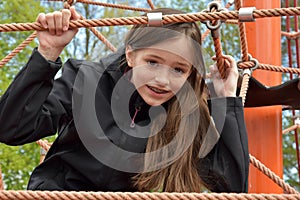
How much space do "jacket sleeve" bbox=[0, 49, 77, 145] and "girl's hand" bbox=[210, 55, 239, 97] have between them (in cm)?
34

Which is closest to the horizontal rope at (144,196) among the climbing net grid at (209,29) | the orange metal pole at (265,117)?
the climbing net grid at (209,29)

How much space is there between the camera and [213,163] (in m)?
1.08

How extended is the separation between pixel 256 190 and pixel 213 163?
0.41 metres

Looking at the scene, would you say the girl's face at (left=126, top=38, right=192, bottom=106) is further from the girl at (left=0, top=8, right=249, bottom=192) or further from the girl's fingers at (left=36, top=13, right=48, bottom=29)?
the girl's fingers at (left=36, top=13, right=48, bottom=29)

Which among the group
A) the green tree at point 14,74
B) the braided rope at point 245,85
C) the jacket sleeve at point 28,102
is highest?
the jacket sleeve at point 28,102

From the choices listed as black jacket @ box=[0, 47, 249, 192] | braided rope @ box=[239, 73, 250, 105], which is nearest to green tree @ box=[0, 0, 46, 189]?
braided rope @ box=[239, 73, 250, 105]

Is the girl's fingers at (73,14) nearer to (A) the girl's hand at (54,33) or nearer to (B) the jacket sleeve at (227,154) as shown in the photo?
(A) the girl's hand at (54,33)

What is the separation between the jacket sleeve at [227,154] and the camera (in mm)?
1057

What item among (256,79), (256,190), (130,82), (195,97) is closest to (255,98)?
(256,79)

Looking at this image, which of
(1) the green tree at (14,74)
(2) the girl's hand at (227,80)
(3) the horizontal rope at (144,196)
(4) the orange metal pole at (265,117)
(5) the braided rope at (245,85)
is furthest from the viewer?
(1) the green tree at (14,74)

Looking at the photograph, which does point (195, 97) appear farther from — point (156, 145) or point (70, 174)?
point (70, 174)

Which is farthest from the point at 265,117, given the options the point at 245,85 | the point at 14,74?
the point at 14,74

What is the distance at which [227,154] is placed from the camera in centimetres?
107

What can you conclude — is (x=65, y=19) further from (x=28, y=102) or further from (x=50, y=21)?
(x=28, y=102)
